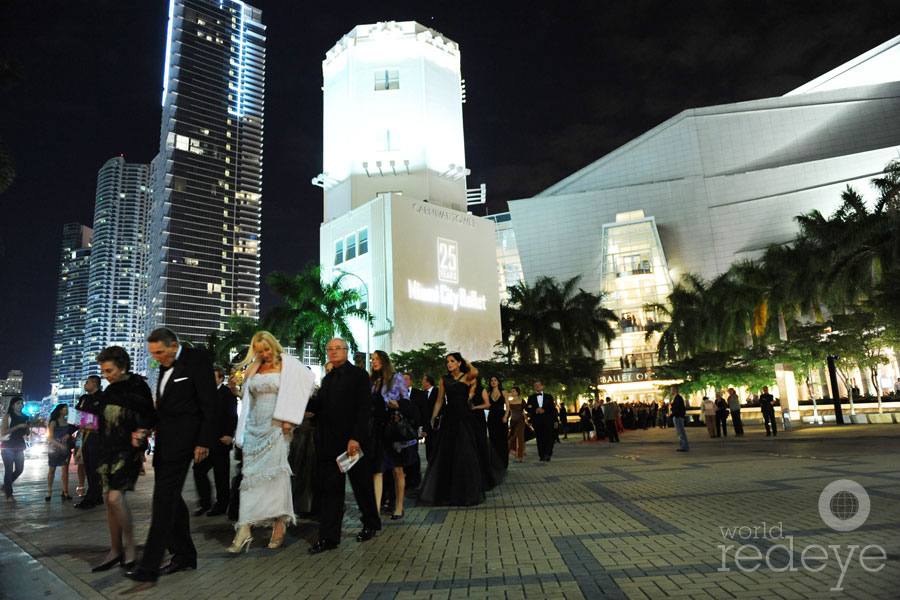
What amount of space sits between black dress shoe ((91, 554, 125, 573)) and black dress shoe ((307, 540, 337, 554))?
155cm

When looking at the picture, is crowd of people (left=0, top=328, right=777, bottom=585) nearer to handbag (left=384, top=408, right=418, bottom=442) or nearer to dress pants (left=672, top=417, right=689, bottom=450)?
handbag (left=384, top=408, right=418, bottom=442)

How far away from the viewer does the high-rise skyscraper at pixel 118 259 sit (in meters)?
178

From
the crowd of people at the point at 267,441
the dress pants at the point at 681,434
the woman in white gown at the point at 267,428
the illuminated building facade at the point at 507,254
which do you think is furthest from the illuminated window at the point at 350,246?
the woman in white gown at the point at 267,428

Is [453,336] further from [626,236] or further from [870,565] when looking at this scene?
[870,565]

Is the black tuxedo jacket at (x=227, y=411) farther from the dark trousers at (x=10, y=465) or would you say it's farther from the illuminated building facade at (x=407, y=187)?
the illuminated building facade at (x=407, y=187)

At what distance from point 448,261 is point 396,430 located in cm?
3856

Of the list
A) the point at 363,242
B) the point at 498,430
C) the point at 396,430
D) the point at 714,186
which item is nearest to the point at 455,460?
the point at 396,430

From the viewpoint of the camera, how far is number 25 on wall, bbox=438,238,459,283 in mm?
44844

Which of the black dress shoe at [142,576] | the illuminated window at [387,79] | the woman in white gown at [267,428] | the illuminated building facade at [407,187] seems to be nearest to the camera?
the black dress shoe at [142,576]

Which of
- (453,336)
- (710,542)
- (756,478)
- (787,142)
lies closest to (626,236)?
(787,142)

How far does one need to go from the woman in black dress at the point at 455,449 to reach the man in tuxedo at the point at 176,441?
11.4ft

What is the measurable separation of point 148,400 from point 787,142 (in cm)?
8033

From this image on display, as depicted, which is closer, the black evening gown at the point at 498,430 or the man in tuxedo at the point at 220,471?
the man in tuxedo at the point at 220,471

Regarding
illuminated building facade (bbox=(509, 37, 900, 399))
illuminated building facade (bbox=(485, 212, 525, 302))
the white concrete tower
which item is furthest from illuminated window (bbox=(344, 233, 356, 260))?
illuminated building facade (bbox=(485, 212, 525, 302))
